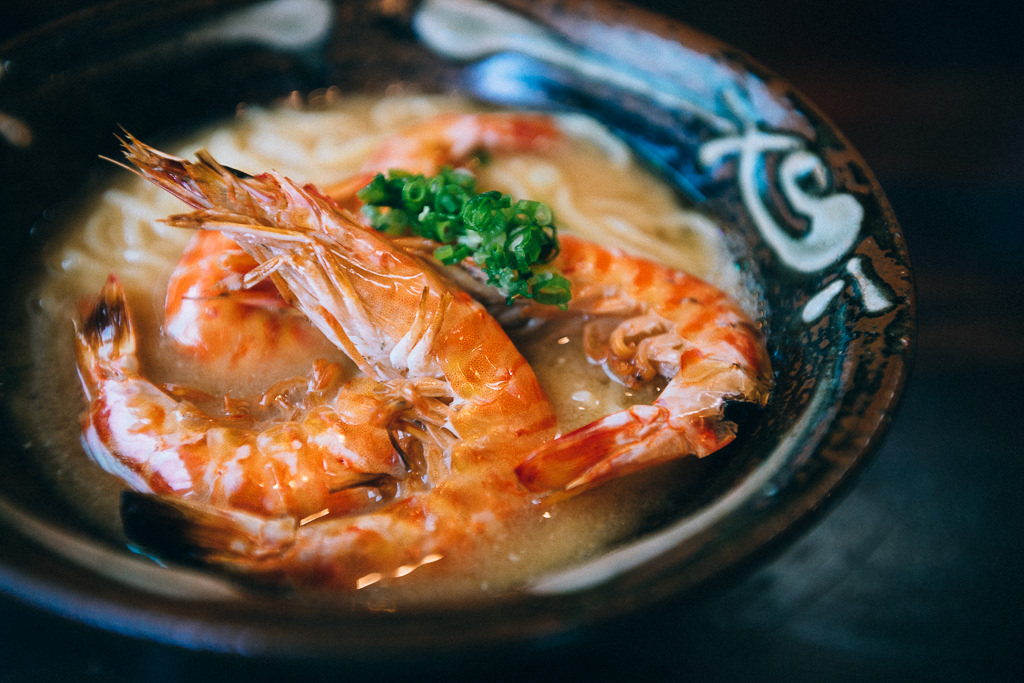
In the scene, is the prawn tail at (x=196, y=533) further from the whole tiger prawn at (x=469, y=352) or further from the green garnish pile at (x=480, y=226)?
the green garnish pile at (x=480, y=226)

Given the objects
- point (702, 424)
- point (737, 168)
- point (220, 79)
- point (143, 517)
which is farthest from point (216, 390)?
point (737, 168)

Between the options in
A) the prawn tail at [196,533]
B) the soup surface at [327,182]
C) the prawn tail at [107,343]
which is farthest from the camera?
the prawn tail at [107,343]

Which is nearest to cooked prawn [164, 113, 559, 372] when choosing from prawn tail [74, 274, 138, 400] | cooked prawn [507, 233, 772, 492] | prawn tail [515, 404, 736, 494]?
prawn tail [74, 274, 138, 400]

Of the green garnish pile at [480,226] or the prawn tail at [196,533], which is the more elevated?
the green garnish pile at [480,226]

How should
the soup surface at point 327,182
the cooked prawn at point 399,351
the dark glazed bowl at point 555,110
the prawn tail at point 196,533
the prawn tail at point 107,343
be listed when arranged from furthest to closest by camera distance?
the prawn tail at point 107,343
the soup surface at point 327,182
the cooked prawn at point 399,351
the prawn tail at point 196,533
the dark glazed bowl at point 555,110

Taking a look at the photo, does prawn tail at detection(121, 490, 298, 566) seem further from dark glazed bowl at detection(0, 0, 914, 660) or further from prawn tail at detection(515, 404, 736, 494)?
prawn tail at detection(515, 404, 736, 494)

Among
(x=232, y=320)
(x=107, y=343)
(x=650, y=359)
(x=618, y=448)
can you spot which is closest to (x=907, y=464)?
(x=650, y=359)

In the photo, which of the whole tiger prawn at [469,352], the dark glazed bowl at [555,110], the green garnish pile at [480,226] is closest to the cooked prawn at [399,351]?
the whole tiger prawn at [469,352]
